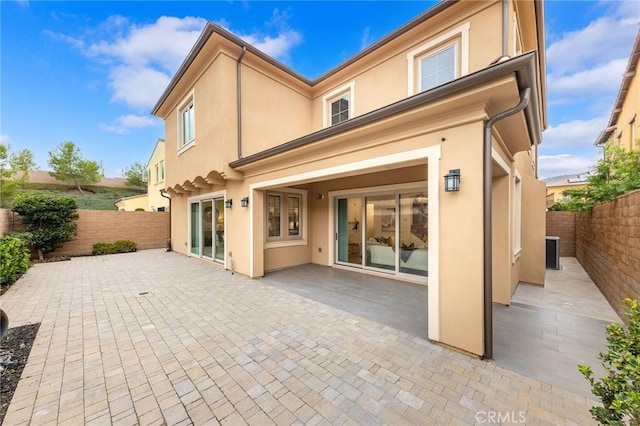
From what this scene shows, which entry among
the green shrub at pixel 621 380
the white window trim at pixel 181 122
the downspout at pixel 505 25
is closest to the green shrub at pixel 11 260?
the white window trim at pixel 181 122

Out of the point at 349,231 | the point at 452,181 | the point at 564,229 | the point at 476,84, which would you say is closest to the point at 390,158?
the point at 452,181

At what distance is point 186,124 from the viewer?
10617 millimetres

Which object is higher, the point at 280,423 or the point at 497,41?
the point at 497,41

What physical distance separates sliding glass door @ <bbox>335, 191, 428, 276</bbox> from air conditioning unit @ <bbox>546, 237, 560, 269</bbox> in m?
5.59

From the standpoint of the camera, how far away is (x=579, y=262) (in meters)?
9.92

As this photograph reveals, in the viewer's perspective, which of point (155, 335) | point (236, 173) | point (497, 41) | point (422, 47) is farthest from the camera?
point (236, 173)

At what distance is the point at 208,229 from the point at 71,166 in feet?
125

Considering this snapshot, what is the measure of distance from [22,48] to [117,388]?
16.2 metres

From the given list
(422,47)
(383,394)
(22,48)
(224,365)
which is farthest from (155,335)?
(22,48)

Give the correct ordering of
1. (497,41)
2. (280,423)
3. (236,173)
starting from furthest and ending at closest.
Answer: (236,173), (497,41), (280,423)

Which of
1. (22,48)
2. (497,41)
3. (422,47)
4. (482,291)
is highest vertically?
(22,48)

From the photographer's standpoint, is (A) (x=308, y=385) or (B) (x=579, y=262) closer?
(A) (x=308, y=385)

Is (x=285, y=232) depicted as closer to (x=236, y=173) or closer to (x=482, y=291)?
(x=236, y=173)

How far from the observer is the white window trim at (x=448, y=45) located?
5.93 metres
